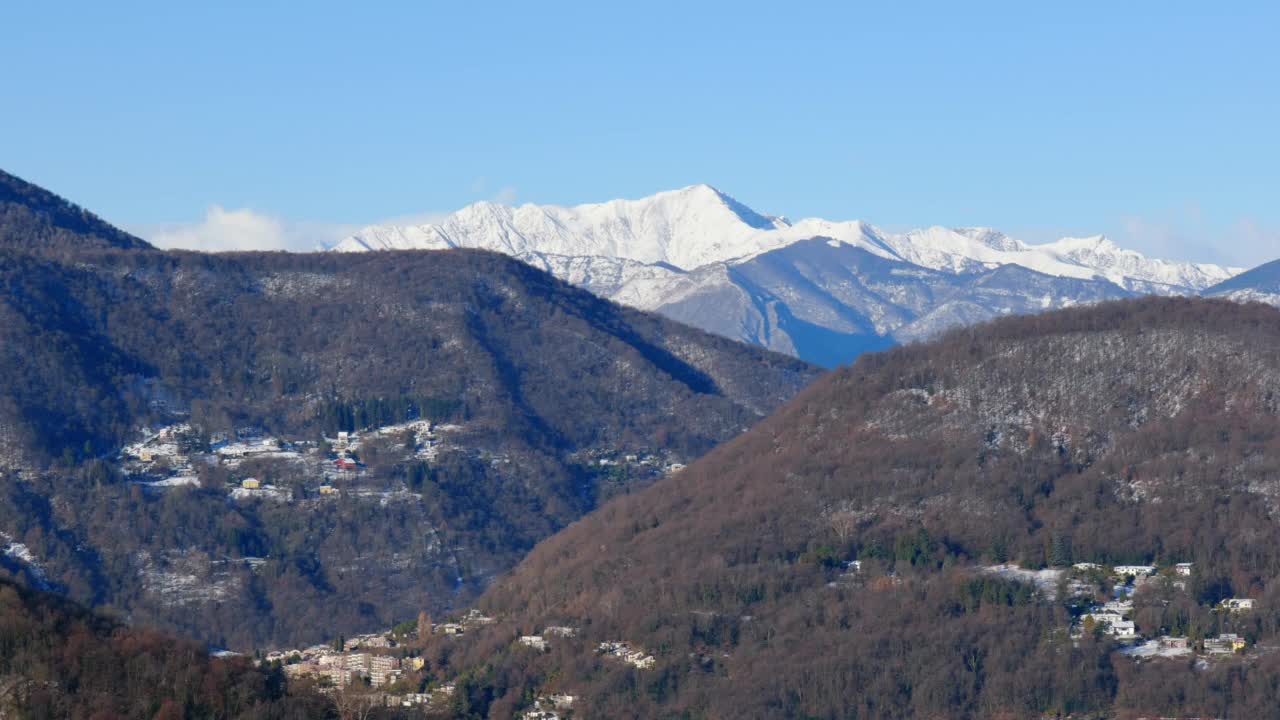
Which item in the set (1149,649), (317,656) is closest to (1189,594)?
(1149,649)

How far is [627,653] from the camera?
16488 centimetres

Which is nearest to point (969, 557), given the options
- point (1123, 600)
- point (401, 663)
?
point (1123, 600)

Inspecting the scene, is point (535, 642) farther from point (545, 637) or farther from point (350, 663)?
point (350, 663)

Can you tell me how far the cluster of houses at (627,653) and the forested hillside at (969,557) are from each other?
261mm

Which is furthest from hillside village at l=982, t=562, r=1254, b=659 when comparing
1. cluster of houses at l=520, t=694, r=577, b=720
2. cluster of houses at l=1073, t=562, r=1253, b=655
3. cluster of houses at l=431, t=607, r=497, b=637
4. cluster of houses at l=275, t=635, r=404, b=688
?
cluster of houses at l=275, t=635, r=404, b=688

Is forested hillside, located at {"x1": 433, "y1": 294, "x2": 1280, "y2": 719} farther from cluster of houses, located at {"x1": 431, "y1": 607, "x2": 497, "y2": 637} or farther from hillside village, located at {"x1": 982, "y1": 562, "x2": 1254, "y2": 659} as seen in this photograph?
cluster of houses, located at {"x1": 431, "y1": 607, "x2": 497, "y2": 637}

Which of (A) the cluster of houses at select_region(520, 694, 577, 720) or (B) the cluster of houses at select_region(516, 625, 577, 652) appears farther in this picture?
(B) the cluster of houses at select_region(516, 625, 577, 652)

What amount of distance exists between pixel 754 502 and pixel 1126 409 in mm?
27605

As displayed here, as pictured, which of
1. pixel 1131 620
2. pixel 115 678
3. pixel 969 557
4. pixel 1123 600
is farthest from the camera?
pixel 969 557

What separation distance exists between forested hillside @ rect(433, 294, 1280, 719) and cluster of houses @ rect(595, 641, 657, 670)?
0.26m

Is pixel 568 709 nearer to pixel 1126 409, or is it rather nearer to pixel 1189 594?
pixel 1189 594

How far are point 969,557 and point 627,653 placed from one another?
1004 inches

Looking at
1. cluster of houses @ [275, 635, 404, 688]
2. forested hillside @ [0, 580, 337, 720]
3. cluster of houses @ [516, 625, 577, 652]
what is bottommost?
cluster of houses @ [275, 635, 404, 688]

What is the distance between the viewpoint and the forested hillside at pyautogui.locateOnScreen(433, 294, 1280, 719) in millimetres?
157250
